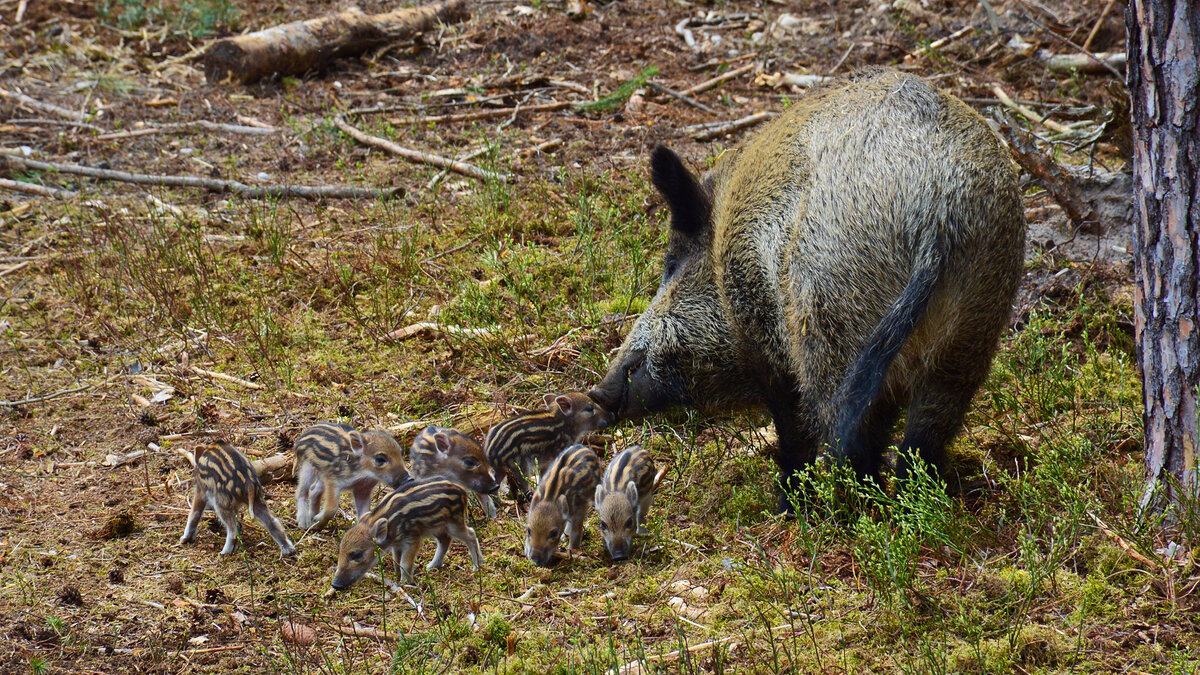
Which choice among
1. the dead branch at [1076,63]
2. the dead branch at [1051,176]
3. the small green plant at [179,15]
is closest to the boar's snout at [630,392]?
the dead branch at [1051,176]

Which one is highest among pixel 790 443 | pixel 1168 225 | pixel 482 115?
pixel 1168 225

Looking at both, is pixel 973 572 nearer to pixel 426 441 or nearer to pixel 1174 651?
pixel 1174 651

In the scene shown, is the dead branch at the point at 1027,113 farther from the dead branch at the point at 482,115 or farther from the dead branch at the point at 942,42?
the dead branch at the point at 482,115

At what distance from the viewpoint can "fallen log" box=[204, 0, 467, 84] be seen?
9.94m

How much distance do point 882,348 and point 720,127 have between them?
16.2 ft

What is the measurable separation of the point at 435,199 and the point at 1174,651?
228 inches

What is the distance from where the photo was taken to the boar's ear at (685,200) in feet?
15.9

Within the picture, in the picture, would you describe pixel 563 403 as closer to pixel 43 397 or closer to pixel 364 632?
pixel 364 632

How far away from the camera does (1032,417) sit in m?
4.65

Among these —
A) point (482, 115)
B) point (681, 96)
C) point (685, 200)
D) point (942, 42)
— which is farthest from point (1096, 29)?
point (685, 200)

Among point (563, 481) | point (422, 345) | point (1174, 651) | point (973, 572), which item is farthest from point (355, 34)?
point (1174, 651)

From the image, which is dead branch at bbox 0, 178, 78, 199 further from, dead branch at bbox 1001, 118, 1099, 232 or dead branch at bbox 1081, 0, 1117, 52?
dead branch at bbox 1081, 0, 1117, 52

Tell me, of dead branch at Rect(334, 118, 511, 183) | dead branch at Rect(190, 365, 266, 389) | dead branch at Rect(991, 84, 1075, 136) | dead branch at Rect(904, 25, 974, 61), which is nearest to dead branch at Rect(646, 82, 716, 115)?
dead branch at Rect(904, 25, 974, 61)

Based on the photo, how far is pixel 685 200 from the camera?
500cm
